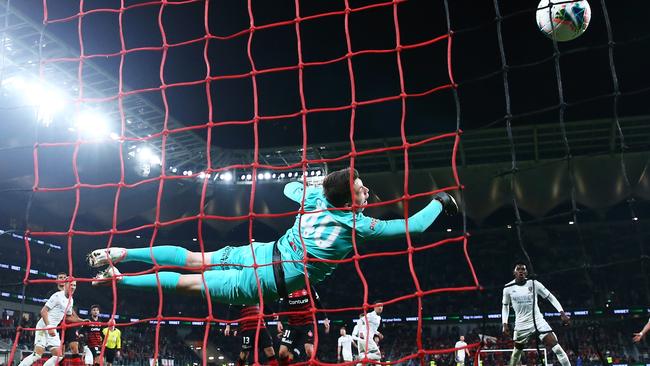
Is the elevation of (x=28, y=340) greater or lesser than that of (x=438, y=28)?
lesser

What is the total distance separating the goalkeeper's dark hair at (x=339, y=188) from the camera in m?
4.69

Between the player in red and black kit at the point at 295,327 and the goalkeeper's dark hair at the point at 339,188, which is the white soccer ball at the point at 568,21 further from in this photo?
the player in red and black kit at the point at 295,327

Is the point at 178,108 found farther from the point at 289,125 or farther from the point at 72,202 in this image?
the point at 72,202

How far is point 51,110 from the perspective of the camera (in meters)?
23.3

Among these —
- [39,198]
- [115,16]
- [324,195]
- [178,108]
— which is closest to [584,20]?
[324,195]

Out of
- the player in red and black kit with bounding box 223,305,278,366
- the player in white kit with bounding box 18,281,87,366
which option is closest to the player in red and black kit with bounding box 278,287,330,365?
the player in red and black kit with bounding box 223,305,278,366

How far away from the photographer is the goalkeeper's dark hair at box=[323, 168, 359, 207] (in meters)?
4.69

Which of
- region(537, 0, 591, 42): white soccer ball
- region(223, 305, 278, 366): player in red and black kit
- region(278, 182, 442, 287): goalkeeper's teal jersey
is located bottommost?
region(223, 305, 278, 366): player in red and black kit

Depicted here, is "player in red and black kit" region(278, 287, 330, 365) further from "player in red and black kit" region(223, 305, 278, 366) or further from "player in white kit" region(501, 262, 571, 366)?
→ "player in white kit" region(501, 262, 571, 366)

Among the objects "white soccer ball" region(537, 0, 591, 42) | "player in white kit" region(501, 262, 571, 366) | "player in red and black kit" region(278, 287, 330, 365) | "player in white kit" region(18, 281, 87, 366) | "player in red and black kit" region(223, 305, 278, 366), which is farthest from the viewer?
"player in white kit" region(18, 281, 87, 366)

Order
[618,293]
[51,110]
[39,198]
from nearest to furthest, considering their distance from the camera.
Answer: [51,110] → [39,198] → [618,293]

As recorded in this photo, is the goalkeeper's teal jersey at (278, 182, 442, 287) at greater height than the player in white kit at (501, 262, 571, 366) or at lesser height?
greater

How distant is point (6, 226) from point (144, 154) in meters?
8.23

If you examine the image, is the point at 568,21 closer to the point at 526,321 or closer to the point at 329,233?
the point at 329,233
